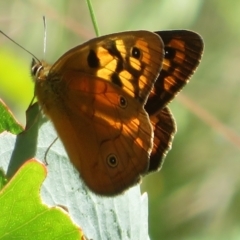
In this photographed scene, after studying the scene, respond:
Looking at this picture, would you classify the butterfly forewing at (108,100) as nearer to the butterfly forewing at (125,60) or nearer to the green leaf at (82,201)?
the butterfly forewing at (125,60)

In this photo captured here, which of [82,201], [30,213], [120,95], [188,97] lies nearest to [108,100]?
[120,95]

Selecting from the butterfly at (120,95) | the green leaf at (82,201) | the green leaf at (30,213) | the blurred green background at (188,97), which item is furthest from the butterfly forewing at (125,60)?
the blurred green background at (188,97)

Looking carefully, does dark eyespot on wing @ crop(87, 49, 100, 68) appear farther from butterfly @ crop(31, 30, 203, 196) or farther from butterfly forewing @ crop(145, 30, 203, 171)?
butterfly forewing @ crop(145, 30, 203, 171)

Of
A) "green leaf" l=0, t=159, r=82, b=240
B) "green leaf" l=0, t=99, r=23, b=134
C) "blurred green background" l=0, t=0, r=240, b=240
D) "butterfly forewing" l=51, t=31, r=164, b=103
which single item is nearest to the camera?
"green leaf" l=0, t=159, r=82, b=240

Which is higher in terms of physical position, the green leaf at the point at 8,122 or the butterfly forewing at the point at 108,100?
Answer: the green leaf at the point at 8,122

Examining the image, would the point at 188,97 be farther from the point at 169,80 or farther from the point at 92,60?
the point at 92,60

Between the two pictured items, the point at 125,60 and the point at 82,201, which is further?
the point at 125,60

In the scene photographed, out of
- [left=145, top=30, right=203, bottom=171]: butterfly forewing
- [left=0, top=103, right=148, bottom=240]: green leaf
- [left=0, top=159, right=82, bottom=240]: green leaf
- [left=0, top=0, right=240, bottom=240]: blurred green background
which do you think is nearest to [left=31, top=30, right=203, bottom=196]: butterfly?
[left=145, top=30, right=203, bottom=171]: butterfly forewing
